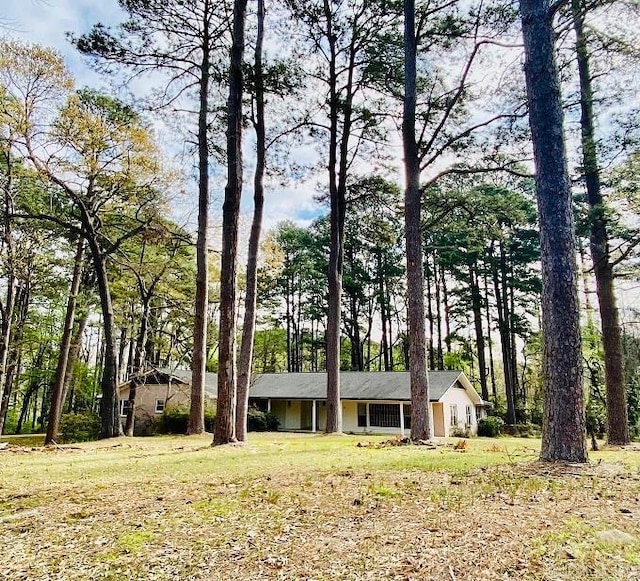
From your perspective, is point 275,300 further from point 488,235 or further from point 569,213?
point 569,213

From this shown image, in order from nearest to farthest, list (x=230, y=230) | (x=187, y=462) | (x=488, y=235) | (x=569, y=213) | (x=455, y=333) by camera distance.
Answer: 1. (x=569, y=213)
2. (x=187, y=462)
3. (x=230, y=230)
4. (x=488, y=235)
5. (x=455, y=333)

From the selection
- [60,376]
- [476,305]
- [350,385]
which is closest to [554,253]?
[60,376]

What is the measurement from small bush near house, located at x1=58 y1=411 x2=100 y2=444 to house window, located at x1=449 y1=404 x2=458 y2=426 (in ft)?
51.4

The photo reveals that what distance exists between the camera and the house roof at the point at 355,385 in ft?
72.4

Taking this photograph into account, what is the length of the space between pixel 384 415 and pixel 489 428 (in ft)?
18.1

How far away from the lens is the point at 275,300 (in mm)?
32781

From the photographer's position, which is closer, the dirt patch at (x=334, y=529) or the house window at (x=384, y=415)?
the dirt patch at (x=334, y=529)

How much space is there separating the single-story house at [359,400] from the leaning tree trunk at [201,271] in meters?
8.49

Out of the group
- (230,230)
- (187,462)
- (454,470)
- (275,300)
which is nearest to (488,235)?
(230,230)

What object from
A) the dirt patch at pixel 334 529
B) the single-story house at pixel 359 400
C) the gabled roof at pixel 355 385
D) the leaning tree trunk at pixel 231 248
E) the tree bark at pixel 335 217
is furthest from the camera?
the gabled roof at pixel 355 385

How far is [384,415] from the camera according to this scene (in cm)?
2330

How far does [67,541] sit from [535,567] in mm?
3008

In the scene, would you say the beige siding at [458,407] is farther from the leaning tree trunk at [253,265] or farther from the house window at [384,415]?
the leaning tree trunk at [253,265]

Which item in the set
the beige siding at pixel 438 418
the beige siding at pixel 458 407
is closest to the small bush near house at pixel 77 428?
the beige siding at pixel 438 418
